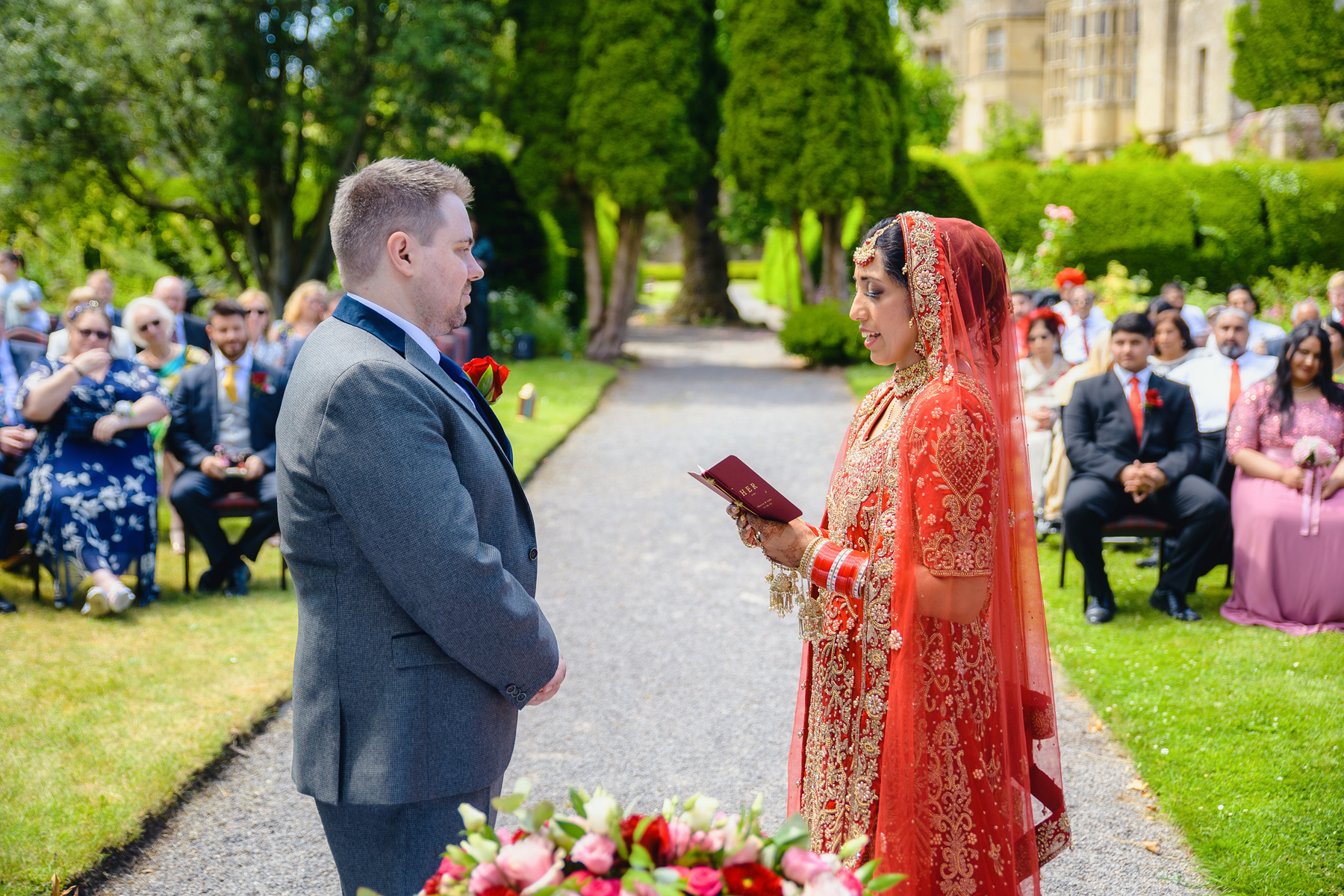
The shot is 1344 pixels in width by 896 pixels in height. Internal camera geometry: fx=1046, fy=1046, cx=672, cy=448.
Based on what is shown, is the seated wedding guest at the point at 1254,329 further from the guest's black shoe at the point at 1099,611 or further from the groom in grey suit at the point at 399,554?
the groom in grey suit at the point at 399,554

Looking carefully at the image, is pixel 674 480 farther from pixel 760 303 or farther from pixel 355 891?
pixel 760 303

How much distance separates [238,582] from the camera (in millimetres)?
7164

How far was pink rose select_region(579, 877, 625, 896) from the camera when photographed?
1.60 meters

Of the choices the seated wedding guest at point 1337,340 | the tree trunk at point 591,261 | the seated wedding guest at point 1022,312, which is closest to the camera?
the seated wedding guest at point 1337,340

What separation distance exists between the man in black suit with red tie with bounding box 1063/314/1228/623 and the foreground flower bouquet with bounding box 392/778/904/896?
5263 mm

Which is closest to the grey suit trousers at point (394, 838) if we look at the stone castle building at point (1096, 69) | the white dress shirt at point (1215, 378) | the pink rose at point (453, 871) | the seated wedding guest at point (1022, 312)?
the pink rose at point (453, 871)

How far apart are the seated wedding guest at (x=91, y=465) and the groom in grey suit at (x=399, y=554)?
16.5 feet

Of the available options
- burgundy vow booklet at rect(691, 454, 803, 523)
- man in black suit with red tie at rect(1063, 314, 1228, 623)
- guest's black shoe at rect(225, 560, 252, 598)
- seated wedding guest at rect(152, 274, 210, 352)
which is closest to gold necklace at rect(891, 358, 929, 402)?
burgundy vow booklet at rect(691, 454, 803, 523)

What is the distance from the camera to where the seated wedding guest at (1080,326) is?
34.3ft

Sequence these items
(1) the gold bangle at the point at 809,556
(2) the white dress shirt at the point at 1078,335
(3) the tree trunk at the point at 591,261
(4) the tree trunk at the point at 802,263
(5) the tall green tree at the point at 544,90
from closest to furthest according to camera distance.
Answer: (1) the gold bangle at the point at 809,556, (2) the white dress shirt at the point at 1078,335, (5) the tall green tree at the point at 544,90, (4) the tree trunk at the point at 802,263, (3) the tree trunk at the point at 591,261

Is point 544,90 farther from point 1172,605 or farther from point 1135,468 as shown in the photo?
point 1172,605

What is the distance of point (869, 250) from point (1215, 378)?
664 cm

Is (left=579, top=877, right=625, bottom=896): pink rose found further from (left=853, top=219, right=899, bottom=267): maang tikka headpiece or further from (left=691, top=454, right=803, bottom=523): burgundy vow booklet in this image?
(left=853, top=219, right=899, bottom=267): maang tikka headpiece

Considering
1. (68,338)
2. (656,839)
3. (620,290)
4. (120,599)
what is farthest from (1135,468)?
(620,290)
